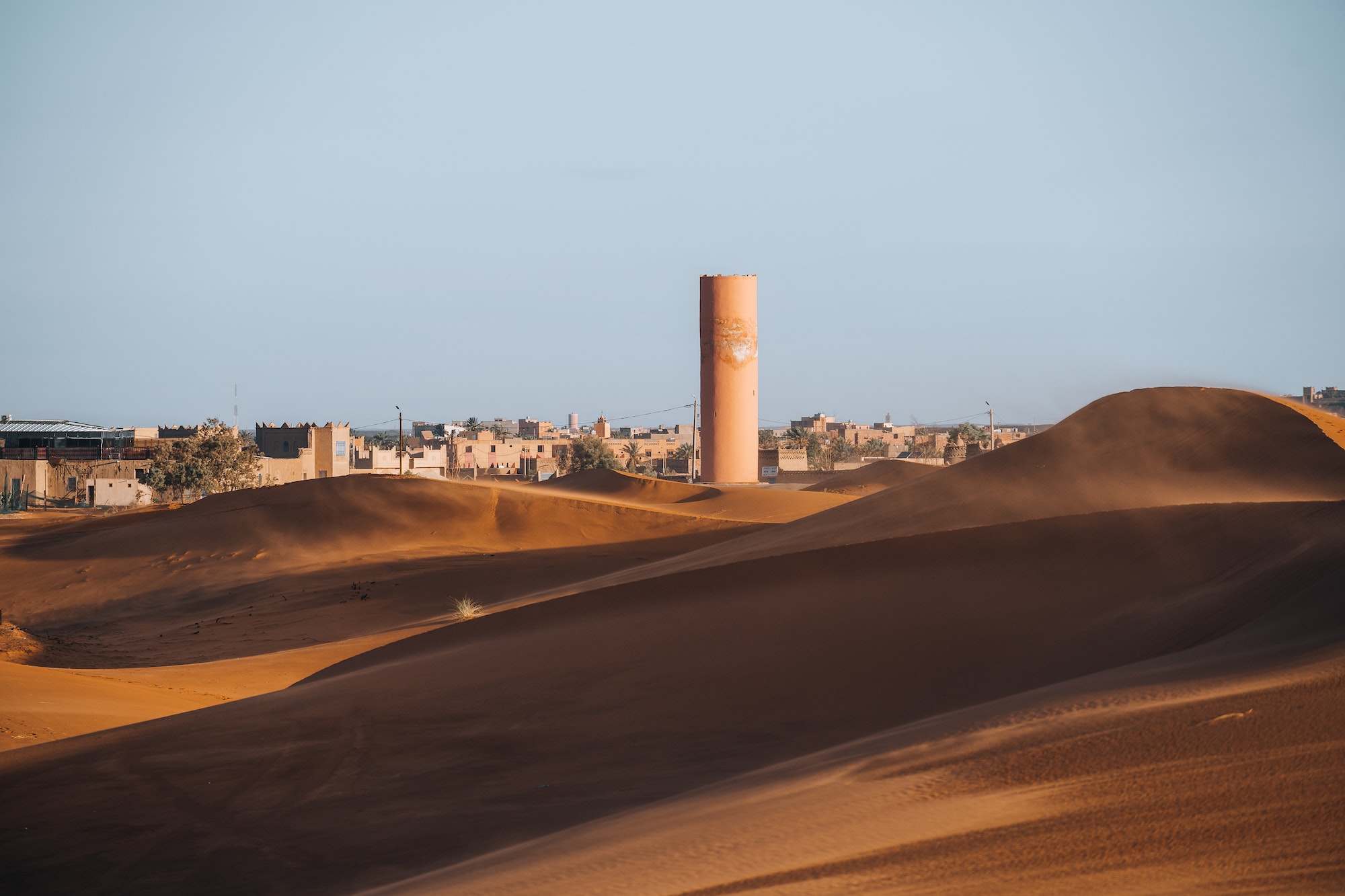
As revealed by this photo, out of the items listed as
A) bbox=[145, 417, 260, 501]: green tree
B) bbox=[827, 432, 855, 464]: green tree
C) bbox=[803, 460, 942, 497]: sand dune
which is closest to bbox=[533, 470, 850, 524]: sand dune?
bbox=[803, 460, 942, 497]: sand dune

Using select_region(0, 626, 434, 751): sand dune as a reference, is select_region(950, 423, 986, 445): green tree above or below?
above

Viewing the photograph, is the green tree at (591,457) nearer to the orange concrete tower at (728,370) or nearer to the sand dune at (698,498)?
the orange concrete tower at (728,370)

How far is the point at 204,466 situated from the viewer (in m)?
49.1

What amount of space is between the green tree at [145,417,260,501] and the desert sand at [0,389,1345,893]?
31.5 m

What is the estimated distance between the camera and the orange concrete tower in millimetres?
52469

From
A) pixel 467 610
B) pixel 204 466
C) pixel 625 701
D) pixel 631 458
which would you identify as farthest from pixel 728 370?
pixel 625 701

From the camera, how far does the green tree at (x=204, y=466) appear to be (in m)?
49.2

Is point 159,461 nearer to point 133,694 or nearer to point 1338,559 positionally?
point 133,694

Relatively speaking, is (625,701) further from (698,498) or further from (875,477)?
(875,477)

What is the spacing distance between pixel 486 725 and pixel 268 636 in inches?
457

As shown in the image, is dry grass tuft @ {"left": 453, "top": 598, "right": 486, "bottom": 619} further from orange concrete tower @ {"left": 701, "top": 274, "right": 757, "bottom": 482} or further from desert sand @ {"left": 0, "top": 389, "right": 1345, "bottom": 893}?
orange concrete tower @ {"left": 701, "top": 274, "right": 757, "bottom": 482}

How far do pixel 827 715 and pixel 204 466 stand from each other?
46062 mm

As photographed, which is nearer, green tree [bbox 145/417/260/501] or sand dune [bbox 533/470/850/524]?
sand dune [bbox 533/470/850/524]

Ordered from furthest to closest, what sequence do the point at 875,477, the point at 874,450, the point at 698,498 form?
the point at 874,450 → the point at 875,477 → the point at 698,498
